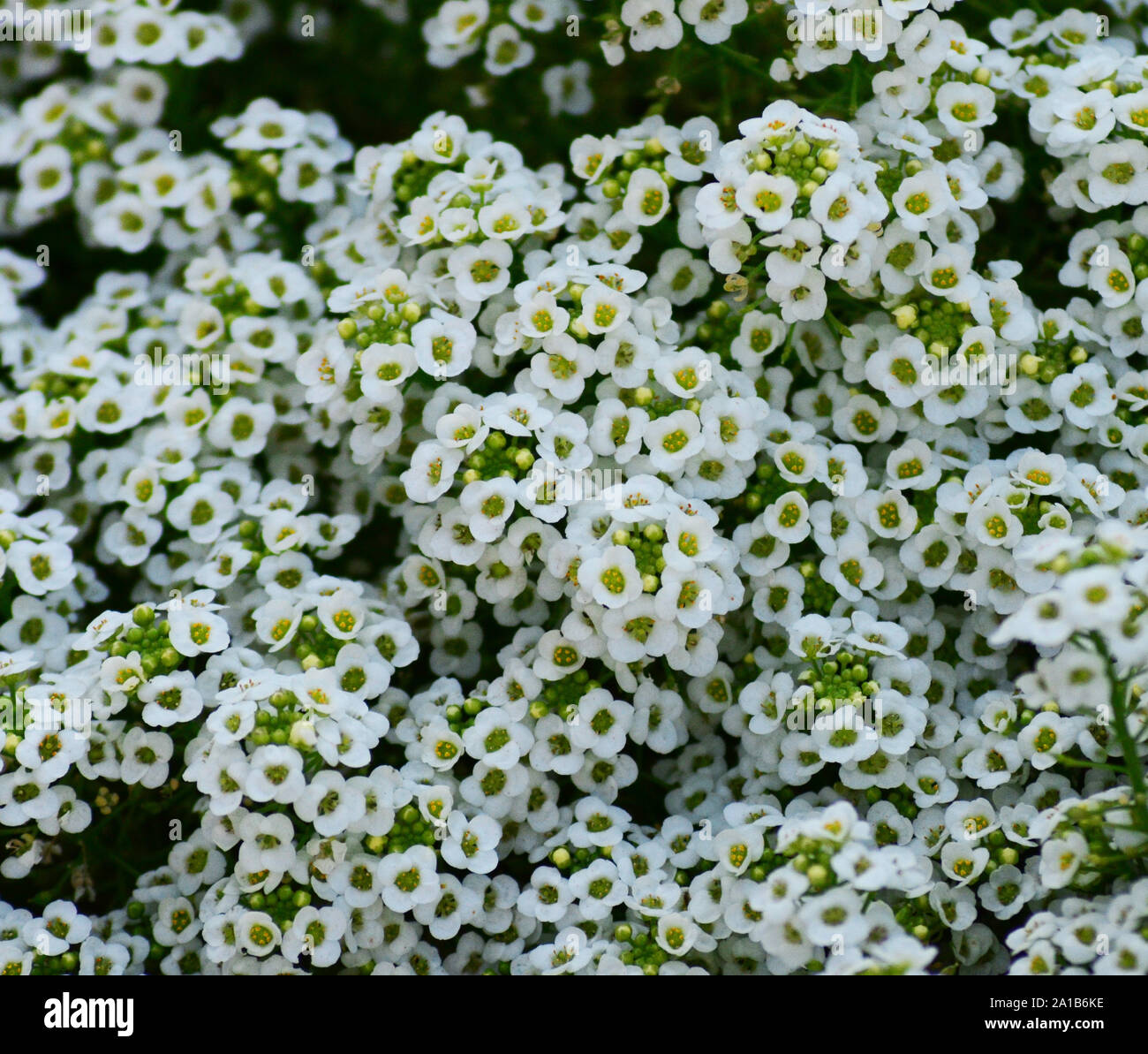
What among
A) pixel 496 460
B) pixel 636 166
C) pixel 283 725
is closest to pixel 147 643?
pixel 283 725

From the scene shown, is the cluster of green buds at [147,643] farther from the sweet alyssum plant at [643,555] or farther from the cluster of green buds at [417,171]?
the cluster of green buds at [417,171]

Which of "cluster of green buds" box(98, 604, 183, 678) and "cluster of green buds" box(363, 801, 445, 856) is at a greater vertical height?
"cluster of green buds" box(98, 604, 183, 678)

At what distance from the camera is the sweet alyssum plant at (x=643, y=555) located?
8.46 feet

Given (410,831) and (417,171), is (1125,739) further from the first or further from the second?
(417,171)

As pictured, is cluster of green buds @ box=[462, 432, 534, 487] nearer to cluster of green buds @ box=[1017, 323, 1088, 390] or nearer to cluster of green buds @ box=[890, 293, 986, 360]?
cluster of green buds @ box=[890, 293, 986, 360]

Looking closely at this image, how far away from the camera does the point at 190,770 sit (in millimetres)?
2607

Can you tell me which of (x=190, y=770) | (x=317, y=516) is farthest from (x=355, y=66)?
(x=190, y=770)

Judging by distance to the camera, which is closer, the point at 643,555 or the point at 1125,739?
the point at 1125,739

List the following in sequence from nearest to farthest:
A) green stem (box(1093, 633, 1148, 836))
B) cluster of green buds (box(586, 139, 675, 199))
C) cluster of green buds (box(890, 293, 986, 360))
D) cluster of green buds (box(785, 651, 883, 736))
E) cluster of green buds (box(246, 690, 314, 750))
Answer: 1. green stem (box(1093, 633, 1148, 836))
2. cluster of green buds (box(246, 690, 314, 750))
3. cluster of green buds (box(785, 651, 883, 736))
4. cluster of green buds (box(890, 293, 986, 360))
5. cluster of green buds (box(586, 139, 675, 199))

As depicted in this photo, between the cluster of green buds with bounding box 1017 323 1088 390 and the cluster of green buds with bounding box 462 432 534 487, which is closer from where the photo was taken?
the cluster of green buds with bounding box 462 432 534 487

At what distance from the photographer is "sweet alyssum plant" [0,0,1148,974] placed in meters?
2.58

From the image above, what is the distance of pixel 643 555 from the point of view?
2.58 meters

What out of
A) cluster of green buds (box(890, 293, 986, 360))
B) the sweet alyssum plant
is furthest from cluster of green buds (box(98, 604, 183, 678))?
cluster of green buds (box(890, 293, 986, 360))
